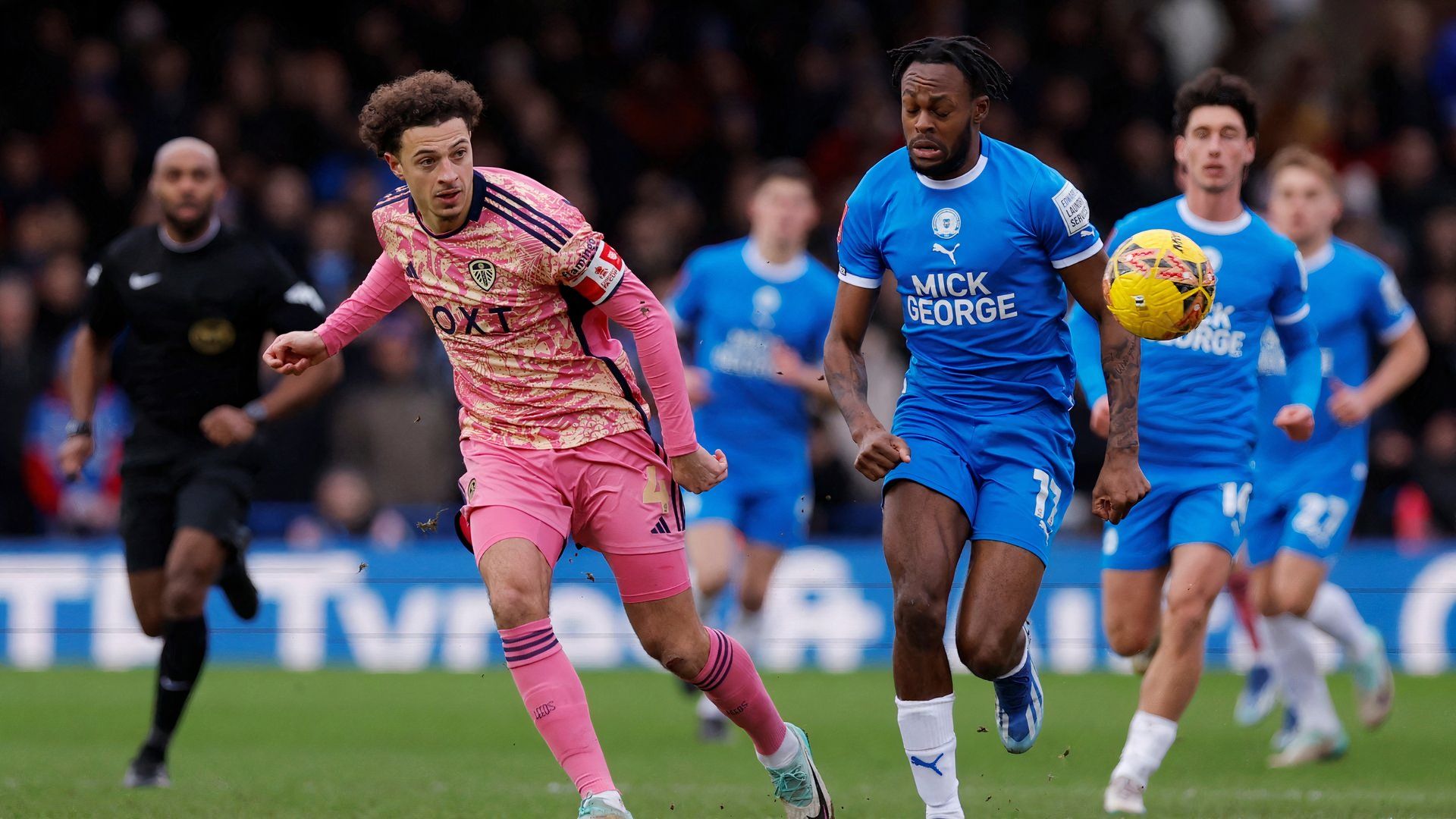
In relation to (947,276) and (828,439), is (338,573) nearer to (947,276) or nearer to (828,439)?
(828,439)

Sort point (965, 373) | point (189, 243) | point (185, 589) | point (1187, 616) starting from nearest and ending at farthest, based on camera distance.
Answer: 1. point (965, 373)
2. point (1187, 616)
3. point (185, 589)
4. point (189, 243)

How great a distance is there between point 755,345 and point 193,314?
11.0 ft

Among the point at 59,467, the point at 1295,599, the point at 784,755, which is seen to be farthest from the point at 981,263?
the point at 59,467

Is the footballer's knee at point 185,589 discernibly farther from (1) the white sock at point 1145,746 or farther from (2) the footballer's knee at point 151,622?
(1) the white sock at point 1145,746

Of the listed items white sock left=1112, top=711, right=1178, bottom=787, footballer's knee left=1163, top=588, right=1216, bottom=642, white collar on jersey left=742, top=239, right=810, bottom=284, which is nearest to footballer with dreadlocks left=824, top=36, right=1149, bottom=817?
white sock left=1112, top=711, right=1178, bottom=787

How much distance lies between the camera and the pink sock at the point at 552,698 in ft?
19.1

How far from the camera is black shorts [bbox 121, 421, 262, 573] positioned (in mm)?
8383

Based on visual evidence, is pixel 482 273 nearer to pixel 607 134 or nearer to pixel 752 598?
pixel 752 598

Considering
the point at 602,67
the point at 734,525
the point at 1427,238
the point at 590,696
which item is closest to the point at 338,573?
the point at 590,696

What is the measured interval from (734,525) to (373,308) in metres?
4.43

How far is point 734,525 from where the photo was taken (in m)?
10.6

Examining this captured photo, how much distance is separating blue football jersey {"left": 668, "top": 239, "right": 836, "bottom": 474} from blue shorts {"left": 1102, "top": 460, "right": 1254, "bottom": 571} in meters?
3.30

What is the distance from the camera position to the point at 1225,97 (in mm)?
7688

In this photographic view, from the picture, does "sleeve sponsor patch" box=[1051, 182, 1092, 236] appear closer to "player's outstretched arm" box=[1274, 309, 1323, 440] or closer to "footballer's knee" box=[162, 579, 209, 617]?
"player's outstretched arm" box=[1274, 309, 1323, 440]
